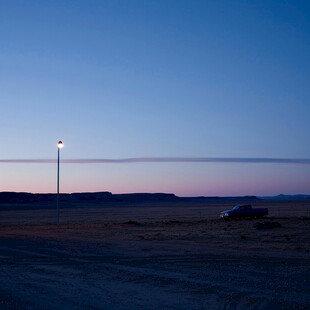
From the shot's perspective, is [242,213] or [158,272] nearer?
[158,272]

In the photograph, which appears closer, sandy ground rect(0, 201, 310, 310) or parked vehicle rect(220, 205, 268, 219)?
sandy ground rect(0, 201, 310, 310)

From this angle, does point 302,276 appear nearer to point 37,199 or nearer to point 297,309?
point 297,309

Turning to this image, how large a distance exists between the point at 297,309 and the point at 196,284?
140 inches

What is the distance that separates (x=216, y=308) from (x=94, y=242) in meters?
15.1

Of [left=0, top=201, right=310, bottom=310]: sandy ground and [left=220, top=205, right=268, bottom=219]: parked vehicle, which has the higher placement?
[left=220, top=205, right=268, bottom=219]: parked vehicle

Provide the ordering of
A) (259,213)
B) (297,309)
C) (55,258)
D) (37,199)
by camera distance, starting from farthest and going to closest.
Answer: (37,199)
(259,213)
(55,258)
(297,309)

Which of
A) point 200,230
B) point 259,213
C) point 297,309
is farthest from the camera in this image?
point 259,213

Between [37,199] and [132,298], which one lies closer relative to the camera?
[132,298]

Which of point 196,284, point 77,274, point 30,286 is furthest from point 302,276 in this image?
point 30,286

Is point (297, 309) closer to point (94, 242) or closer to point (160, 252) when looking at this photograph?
point (160, 252)

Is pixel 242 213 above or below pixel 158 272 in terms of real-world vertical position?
above

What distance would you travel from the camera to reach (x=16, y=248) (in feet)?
73.6

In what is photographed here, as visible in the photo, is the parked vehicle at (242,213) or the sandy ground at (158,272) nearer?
the sandy ground at (158,272)

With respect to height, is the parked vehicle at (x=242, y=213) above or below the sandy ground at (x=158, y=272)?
above
